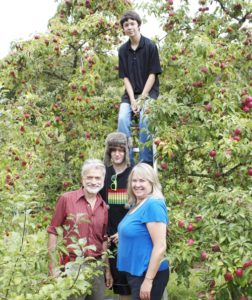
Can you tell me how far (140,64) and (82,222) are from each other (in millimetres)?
1929

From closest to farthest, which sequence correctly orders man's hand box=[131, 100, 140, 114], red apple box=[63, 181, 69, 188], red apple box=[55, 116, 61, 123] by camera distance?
man's hand box=[131, 100, 140, 114] → red apple box=[63, 181, 69, 188] → red apple box=[55, 116, 61, 123]

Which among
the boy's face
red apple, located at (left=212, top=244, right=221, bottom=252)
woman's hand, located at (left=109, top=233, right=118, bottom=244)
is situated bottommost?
red apple, located at (left=212, top=244, right=221, bottom=252)

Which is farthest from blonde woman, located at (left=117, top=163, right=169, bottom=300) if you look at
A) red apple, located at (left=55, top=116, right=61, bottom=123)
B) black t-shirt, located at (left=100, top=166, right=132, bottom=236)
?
red apple, located at (left=55, top=116, right=61, bottom=123)

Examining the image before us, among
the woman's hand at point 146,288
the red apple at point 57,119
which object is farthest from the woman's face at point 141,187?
the red apple at point 57,119

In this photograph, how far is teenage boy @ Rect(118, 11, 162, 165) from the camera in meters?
4.59

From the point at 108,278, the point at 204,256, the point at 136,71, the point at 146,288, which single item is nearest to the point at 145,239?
the point at 146,288

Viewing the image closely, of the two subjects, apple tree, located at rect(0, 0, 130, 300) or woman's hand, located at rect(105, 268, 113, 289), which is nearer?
woman's hand, located at rect(105, 268, 113, 289)

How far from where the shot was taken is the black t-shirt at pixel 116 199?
379 cm

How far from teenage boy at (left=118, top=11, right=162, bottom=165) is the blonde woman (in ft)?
4.37

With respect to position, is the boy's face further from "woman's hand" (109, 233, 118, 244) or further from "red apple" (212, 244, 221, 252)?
"red apple" (212, 244, 221, 252)

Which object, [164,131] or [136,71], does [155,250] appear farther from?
[136,71]

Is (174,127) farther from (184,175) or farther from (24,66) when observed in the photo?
(24,66)

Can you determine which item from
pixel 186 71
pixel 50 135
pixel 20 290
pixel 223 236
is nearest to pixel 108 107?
pixel 50 135

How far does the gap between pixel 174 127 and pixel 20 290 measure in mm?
1967
